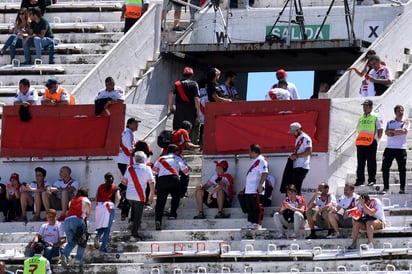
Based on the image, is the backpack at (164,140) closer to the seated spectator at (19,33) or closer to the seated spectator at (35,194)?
the seated spectator at (35,194)

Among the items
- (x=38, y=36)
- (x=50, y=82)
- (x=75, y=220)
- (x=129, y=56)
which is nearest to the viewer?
(x=75, y=220)

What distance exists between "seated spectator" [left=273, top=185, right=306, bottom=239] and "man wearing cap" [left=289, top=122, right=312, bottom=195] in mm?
665

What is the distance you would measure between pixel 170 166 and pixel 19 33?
255 inches

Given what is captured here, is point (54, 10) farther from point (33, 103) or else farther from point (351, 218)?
point (351, 218)

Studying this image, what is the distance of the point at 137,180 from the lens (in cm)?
2661

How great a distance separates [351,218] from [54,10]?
35.5ft

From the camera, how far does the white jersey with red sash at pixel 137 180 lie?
26.5 metres

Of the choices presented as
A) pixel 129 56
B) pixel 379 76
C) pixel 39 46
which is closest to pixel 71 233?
pixel 379 76

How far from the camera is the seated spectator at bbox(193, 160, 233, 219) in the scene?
26.8 m

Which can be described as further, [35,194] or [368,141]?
[35,194]

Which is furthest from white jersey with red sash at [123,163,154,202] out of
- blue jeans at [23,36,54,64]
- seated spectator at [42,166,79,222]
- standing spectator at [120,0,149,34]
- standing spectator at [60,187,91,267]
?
standing spectator at [120,0,149,34]

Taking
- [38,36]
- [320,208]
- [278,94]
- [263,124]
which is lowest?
[320,208]

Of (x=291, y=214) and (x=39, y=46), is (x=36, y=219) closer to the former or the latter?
(x=291, y=214)

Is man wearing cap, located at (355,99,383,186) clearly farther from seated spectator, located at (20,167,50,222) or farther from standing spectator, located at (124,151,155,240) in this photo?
seated spectator, located at (20,167,50,222)
